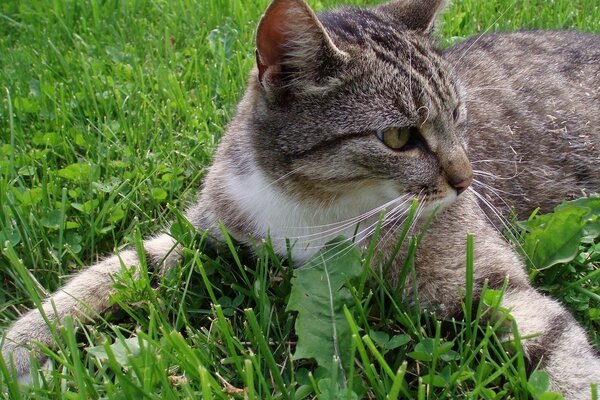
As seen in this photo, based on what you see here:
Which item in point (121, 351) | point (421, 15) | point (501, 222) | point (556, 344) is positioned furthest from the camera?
point (501, 222)

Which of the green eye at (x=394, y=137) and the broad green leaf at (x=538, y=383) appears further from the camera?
the green eye at (x=394, y=137)

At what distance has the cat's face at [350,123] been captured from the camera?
2.34 meters

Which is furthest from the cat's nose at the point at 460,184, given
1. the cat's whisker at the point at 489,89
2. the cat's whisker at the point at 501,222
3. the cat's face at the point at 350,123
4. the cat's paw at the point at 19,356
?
the cat's paw at the point at 19,356

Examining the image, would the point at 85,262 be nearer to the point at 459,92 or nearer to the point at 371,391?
the point at 371,391

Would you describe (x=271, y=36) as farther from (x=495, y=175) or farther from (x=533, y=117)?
(x=533, y=117)

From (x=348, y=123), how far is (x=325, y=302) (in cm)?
63

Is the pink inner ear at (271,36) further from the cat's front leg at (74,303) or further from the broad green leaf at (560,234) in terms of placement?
the broad green leaf at (560,234)

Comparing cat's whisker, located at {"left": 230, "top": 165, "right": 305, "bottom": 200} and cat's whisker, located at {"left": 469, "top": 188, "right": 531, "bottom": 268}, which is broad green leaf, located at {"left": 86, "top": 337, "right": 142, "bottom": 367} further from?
cat's whisker, located at {"left": 469, "top": 188, "right": 531, "bottom": 268}

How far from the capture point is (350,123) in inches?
92.7

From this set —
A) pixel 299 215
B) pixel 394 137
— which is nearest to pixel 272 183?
pixel 299 215

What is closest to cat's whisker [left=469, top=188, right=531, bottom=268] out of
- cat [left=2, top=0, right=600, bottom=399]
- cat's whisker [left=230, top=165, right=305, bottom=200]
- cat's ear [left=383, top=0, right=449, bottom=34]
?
cat [left=2, top=0, right=600, bottom=399]

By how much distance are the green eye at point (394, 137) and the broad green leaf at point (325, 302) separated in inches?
15.3

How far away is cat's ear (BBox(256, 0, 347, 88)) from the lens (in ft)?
7.19

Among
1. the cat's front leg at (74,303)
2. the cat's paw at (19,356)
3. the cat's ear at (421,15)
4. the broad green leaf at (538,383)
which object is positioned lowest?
the cat's paw at (19,356)
